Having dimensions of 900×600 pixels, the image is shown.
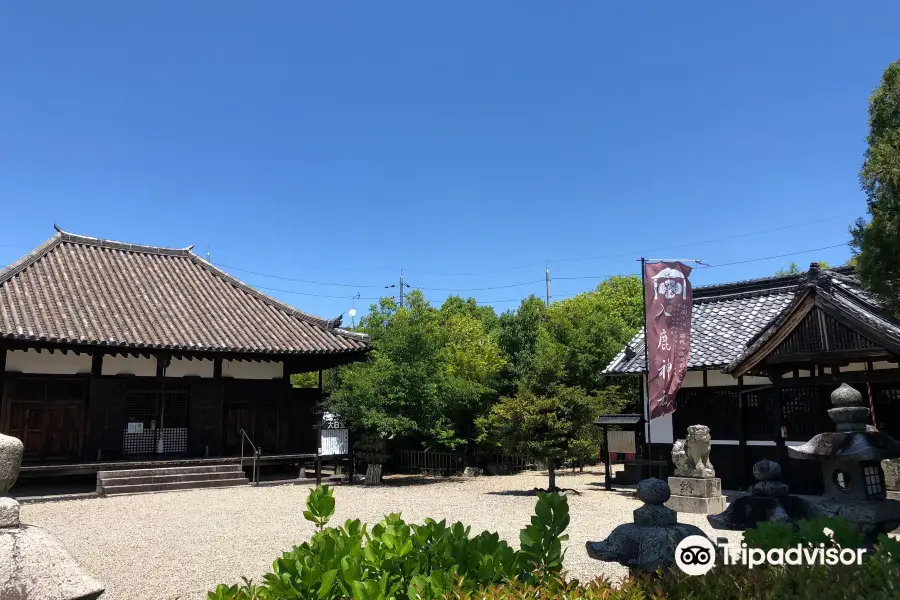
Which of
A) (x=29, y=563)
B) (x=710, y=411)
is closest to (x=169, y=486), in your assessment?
(x=710, y=411)

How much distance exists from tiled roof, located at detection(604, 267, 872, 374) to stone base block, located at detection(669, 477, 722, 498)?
312 cm

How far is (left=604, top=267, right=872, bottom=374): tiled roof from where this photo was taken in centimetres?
1542

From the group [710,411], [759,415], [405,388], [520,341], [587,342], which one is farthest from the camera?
[520,341]

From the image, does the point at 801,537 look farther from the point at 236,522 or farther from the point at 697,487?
the point at 236,522

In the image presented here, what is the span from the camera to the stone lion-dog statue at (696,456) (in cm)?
1325

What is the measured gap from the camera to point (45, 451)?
1642cm

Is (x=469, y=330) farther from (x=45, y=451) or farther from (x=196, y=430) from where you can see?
(x=45, y=451)

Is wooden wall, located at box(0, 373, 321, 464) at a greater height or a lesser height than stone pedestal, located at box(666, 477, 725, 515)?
greater

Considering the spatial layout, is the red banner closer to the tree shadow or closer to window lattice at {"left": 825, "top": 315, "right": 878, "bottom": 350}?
window lattice at {"left": 825, "top": 315, "right": 878, "bottom": 350}

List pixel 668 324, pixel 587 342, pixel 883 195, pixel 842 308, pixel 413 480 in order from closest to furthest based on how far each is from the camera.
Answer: pixel 883 195, pixel 842 308, pixel 668 324, pixel 413 480, pixel 587 342

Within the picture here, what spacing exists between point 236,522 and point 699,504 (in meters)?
9.41

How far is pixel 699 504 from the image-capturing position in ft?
42.5

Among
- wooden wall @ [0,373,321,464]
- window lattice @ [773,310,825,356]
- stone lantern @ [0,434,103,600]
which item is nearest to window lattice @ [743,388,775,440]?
window lattice @ [773,310,825,356]

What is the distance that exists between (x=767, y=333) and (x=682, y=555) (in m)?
10.8
